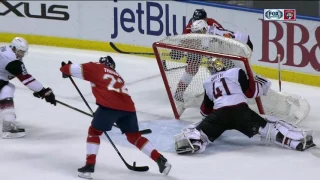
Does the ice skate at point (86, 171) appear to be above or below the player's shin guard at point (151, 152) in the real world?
below

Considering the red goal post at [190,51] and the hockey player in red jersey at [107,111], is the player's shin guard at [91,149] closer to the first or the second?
the hockey player in red jersey at [107,111]

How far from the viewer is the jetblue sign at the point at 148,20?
358 inches

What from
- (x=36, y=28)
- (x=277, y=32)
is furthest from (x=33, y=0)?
(x=277, y=32)

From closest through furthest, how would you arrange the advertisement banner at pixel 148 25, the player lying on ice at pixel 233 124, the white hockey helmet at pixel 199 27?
the player lying on ice at pixel 233 124 < the white hockey helmet at pixel 199 27 < the advertisement banner at pixel 148 25

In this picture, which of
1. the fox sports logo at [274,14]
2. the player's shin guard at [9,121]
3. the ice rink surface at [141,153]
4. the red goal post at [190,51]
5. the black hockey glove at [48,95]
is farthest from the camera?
the fox sports logo at [274,14]

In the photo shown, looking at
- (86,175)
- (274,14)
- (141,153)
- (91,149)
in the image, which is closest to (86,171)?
A: (86,175)

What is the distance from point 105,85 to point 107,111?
0.58 feet

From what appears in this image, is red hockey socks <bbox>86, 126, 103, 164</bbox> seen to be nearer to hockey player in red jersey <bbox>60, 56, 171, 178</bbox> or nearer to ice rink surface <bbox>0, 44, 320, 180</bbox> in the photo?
hockey player in red jersey <bbox>60, 56, 171, 178</bbox>

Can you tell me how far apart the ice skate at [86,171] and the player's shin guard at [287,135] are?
142 centimetres

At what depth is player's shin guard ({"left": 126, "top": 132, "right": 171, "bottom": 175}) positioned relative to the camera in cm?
540

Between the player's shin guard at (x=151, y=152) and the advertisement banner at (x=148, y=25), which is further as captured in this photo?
the advertisement banner at (x=148, y=25)

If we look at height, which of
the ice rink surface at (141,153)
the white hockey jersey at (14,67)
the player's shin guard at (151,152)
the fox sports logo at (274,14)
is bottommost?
the ice rink surface at (141,153)

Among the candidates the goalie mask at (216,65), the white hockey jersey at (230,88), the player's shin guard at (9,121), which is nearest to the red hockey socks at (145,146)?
the white hockey jersey at (230,88)

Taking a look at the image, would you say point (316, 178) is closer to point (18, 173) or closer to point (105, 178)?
point (105, 178)
